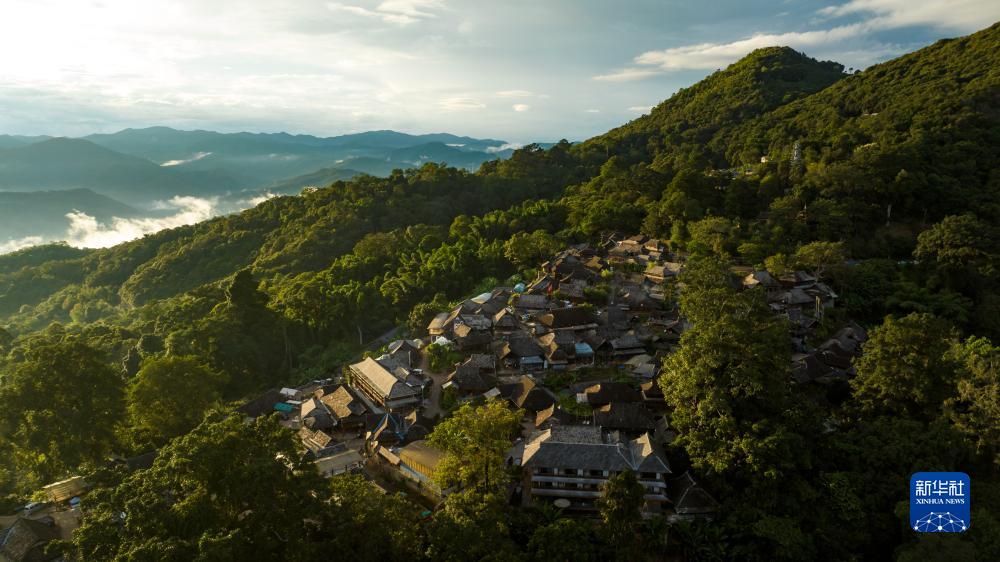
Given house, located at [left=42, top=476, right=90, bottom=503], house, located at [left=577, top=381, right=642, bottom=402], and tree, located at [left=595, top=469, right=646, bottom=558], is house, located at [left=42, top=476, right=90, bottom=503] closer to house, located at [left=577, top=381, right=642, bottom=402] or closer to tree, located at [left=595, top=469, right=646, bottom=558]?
tree, located at [left=595, top=469, right=646, bottom=558]

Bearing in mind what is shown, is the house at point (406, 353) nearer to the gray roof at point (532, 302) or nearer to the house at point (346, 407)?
the house at point (346, 407)

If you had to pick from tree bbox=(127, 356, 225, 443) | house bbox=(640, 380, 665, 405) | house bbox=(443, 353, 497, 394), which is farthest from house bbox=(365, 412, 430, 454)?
house bbox=(640, 380, 665, 405)

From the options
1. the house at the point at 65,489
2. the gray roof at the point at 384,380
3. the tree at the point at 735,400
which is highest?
the tree at the point at 735,400

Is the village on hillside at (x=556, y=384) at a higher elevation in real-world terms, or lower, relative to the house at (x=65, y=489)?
higher

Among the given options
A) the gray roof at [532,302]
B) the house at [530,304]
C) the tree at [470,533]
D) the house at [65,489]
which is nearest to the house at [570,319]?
the house at [530,304]

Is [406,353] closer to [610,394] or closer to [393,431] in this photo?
[393,431]

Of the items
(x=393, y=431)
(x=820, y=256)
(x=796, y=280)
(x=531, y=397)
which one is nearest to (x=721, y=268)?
(x=796, y=280)

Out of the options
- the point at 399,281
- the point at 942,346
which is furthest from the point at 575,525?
the point at 399,281
